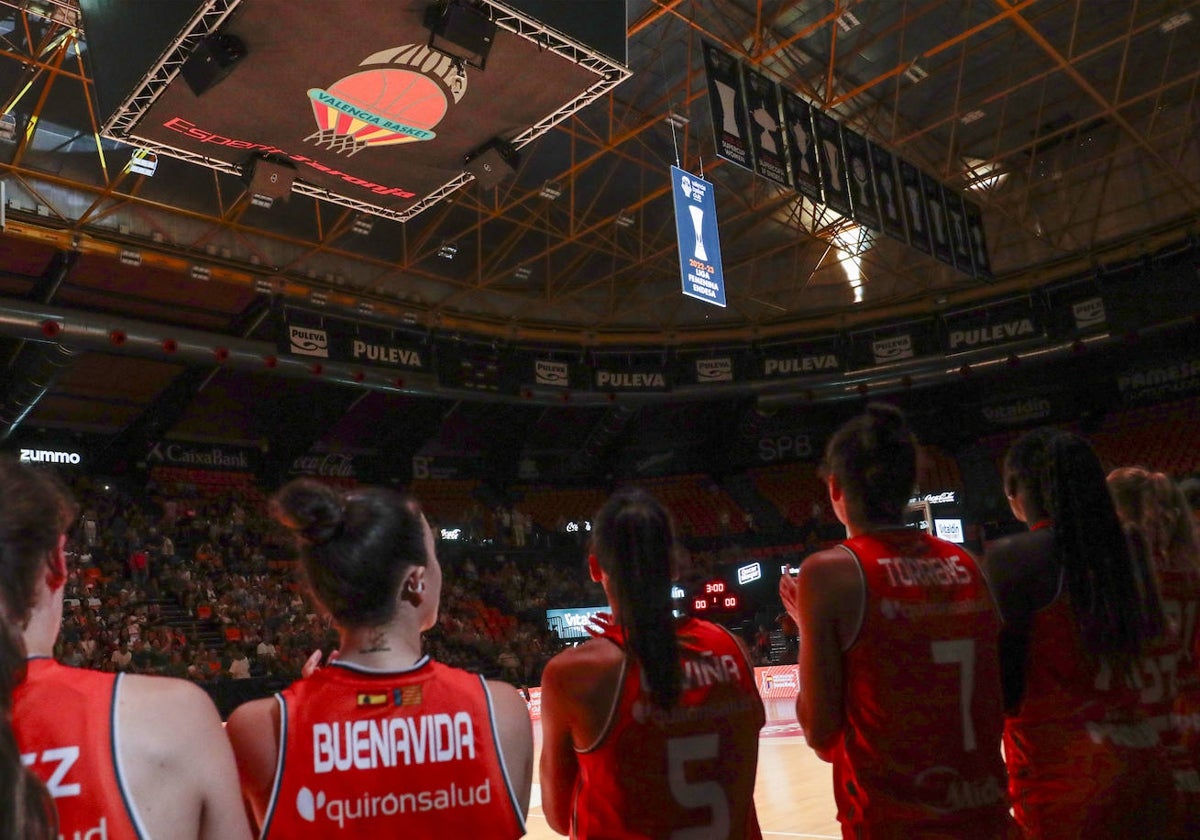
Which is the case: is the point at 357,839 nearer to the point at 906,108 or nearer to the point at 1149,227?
the point at 906,108

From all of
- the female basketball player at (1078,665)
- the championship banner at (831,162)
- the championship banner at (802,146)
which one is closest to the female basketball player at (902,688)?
the female basketball player at (1078,665)

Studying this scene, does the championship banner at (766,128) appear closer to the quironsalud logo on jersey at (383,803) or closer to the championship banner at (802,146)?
the championship banner at (802,146)

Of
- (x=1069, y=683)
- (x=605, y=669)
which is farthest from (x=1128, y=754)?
(x=605, y=669)

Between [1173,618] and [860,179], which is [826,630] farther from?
[860,179]

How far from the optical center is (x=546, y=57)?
933 centimetres

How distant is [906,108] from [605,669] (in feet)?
66.3

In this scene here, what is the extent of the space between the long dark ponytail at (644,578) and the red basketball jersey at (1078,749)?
1.01 m

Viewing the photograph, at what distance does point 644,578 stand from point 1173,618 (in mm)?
1685

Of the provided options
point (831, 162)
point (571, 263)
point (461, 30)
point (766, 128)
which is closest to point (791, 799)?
point (461, 30)

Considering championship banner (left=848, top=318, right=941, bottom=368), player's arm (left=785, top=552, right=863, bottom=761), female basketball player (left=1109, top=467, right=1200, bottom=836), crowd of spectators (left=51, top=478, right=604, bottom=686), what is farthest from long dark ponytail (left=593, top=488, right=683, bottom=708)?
championship banner (left=848, top=318, right=941, bottom=368)

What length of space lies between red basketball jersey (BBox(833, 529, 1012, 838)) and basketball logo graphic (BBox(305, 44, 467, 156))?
8280 millimetres

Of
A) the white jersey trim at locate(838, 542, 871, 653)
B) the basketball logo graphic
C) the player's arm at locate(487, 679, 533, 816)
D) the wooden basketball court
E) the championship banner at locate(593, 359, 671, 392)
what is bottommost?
the wooden basketball court

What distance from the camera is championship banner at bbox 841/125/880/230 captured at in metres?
12.5

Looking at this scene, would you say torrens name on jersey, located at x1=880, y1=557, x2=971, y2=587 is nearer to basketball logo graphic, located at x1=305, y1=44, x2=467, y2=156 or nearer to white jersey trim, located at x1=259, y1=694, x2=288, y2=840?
white jersey trim, located at x1=259, y1=694, x2=288, y2=840
